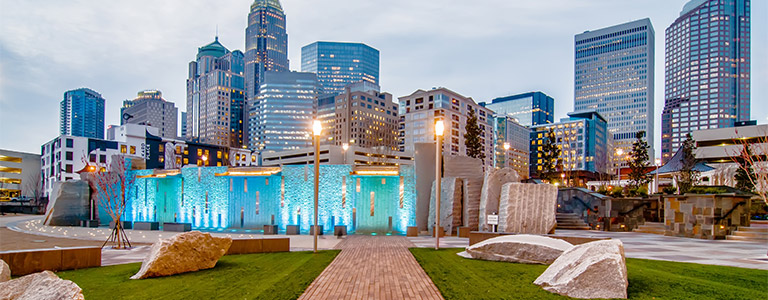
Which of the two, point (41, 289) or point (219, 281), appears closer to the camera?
point (41, 289)

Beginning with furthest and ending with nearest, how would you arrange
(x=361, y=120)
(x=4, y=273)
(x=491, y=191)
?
(x=361, y=120)
(x=491, y=191)
(x=4, y=273)

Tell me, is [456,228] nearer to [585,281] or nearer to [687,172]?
[585,281]

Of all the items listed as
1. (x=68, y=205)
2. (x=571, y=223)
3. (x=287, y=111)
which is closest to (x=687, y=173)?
(x=571, y=223)

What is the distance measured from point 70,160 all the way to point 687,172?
333 feet

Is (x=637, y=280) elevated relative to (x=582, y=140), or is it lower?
lower

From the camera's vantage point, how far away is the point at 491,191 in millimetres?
20875

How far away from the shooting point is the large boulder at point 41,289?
627 cm

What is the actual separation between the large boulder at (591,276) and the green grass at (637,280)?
10.6 inches

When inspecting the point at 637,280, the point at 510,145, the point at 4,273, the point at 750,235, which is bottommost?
the point at 750,235

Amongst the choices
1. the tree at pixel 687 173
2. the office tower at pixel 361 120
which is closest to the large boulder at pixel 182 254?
the tree at pixel 687 173

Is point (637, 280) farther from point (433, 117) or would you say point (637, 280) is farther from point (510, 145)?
point (510, 145)

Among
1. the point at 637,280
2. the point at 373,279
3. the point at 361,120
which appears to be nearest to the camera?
the point at 637,280

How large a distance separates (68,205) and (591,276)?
37354mm

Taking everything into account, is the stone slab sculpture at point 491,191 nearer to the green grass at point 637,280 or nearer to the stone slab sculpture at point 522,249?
the stone slab sculpture at point 522,249
